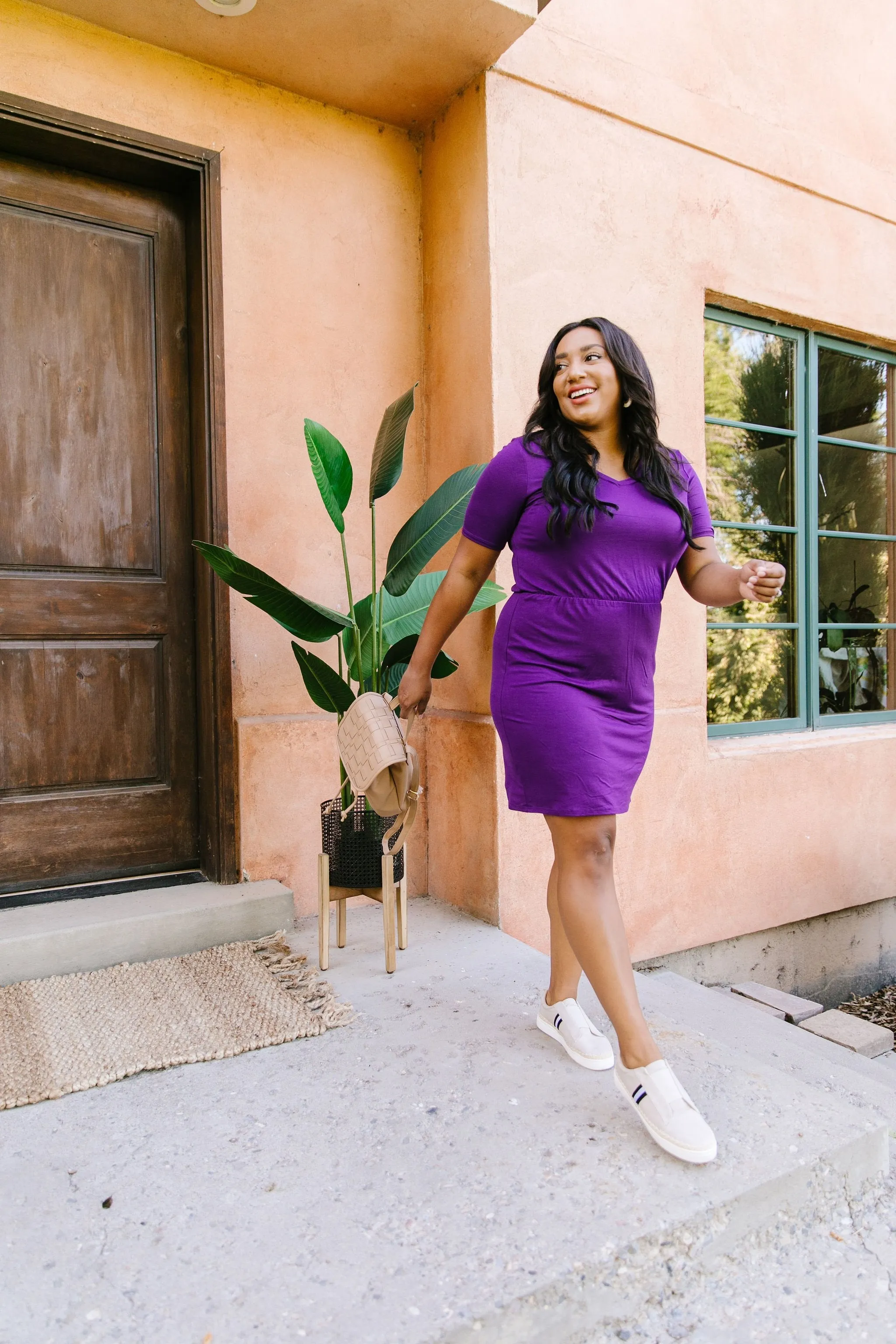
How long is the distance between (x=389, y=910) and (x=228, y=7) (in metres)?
2.71

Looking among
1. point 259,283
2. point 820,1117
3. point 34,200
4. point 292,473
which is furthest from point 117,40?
point 820,1117

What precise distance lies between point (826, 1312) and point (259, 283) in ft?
10.3

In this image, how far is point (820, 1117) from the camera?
179cm

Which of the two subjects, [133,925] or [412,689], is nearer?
[412,689]

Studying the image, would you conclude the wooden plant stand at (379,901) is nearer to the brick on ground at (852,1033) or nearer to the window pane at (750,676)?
the brick on ground at (852,1033)

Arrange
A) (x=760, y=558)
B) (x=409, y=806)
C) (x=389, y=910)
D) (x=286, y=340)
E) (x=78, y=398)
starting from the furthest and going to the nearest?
(x=760, y=558) → (x=286, y=340) → (x=78, y=398) → (x=389, y=910) → (x=409, y=806)

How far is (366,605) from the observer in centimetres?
271

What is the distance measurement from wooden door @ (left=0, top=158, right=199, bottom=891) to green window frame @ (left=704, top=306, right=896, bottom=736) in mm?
2157

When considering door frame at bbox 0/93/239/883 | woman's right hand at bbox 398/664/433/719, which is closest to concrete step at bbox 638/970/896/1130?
woman's right hand at bbox 398/664/433/719

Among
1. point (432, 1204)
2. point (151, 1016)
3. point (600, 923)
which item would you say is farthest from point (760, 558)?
point (432, 1204)

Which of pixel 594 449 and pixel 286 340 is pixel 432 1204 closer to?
pixel 594 449

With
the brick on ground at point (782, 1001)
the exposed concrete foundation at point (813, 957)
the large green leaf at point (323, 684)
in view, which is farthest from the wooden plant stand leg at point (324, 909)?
the brick on ground at point (782, 1001)

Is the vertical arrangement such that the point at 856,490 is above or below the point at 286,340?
below

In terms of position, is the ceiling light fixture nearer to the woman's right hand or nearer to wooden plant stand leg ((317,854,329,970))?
the woman's right hand
